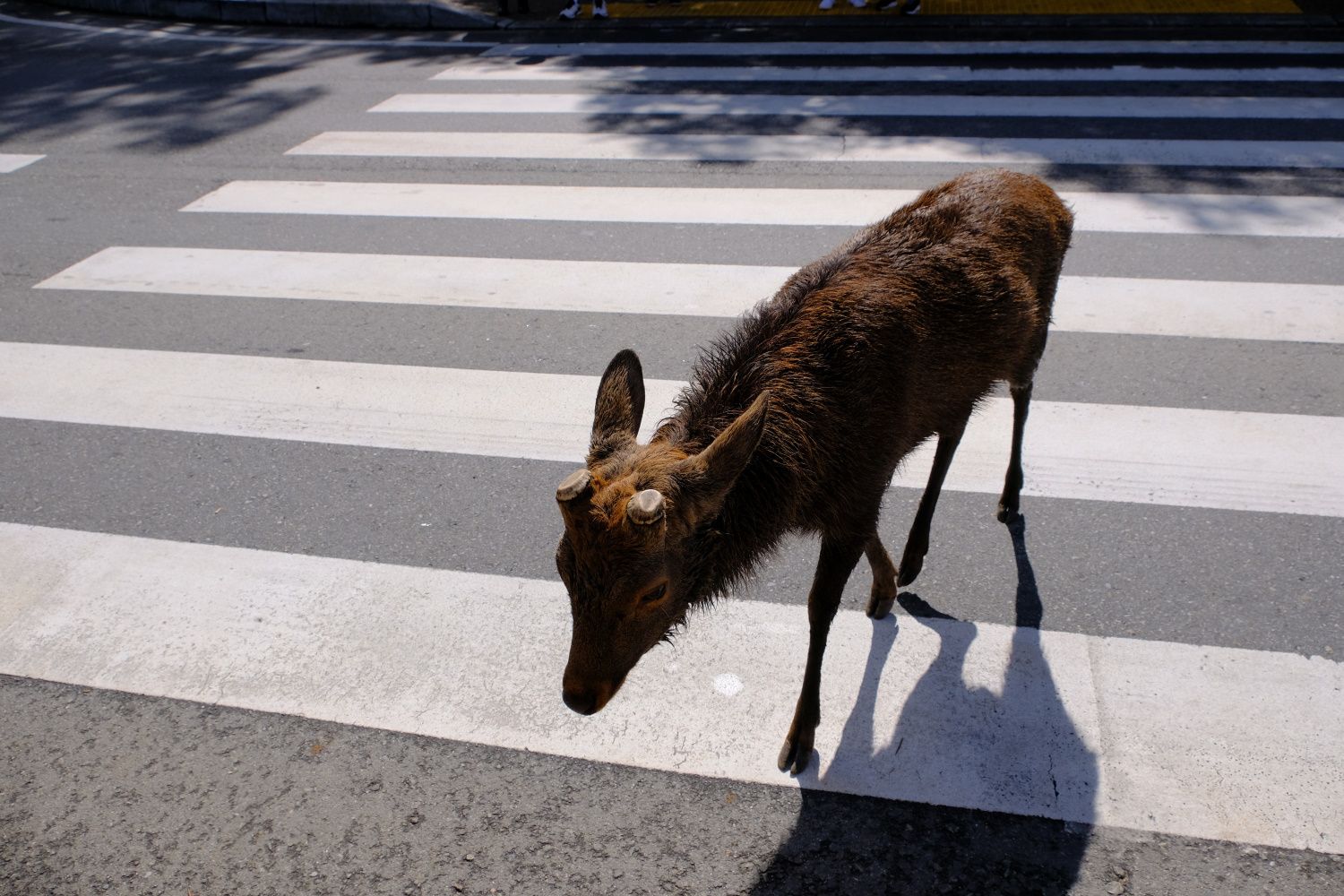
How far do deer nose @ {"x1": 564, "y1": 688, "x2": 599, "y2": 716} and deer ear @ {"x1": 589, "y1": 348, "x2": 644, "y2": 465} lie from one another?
58 centimetres

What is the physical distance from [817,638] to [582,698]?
0.96 meters

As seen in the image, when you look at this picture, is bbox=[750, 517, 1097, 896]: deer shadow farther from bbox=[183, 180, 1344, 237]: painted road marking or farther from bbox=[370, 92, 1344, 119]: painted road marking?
bbox=[370, 92, 1344, 119]: painted road marking

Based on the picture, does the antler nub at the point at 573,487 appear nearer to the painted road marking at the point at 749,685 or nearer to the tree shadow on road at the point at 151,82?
the painted road marking at the point at 749,685

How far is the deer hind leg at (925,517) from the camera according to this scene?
4.00 m

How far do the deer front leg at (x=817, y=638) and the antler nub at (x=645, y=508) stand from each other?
3.40 ft

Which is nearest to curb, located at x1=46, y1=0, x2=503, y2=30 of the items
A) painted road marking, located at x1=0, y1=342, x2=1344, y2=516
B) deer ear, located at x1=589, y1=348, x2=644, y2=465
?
painted road marking, located at x1=0, y1=342, x2=1344, y2=516

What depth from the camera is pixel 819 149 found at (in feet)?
27.2

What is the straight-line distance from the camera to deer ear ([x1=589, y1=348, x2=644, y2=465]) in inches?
111

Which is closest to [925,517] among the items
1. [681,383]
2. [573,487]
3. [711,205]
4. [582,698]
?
[681,383]

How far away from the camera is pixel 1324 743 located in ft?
10.7

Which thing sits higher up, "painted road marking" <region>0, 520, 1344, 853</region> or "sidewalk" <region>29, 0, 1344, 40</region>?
"sidewalk" <region>29, 0, 1344, 40</region>

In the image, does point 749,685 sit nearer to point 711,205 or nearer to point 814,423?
point 814,423

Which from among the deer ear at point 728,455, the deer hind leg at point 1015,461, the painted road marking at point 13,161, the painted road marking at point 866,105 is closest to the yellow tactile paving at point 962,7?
the painted road marking at point 866,105

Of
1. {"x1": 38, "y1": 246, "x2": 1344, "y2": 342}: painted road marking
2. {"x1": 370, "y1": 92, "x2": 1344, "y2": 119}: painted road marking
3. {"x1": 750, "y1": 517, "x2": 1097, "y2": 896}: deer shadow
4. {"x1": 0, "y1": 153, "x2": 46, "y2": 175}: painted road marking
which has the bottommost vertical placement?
{"x1": 750, "y1": 517, "x2": 1097, "y2": 896}: deer shadow
